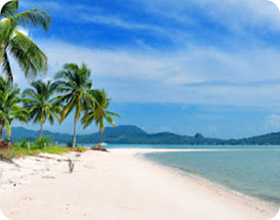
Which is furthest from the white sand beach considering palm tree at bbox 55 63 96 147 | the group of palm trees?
palm tree at bbox 55 63 96 147

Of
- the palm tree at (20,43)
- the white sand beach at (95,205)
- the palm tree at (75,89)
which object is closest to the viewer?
the white sand beach at (95,205)

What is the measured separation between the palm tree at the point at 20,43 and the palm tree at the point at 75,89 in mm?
13640

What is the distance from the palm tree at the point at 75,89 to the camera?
2419cm

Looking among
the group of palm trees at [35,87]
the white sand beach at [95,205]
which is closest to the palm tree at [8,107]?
the group of palm trees at [35,87]

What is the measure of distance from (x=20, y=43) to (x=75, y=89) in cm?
1522

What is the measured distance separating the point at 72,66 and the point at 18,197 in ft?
68.6

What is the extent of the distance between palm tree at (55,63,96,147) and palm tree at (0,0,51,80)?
13.6m

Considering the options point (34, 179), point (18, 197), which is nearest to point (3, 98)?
point (34, 179)

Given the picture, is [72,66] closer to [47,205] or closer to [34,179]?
[34,179]

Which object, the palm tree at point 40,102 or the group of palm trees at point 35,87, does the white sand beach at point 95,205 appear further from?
the palm tree at point 40,102

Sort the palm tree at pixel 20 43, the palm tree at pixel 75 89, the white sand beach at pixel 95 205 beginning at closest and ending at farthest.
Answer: the white sand beach at pixel 95 205
the palm tree at pixel 20 43
the palm tree at pixel 75 89

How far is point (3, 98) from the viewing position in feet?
85.2

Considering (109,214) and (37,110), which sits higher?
(37,110)

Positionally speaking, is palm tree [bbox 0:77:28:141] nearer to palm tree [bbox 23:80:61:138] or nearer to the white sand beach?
palm tree [bbox 23:80:61:138]
